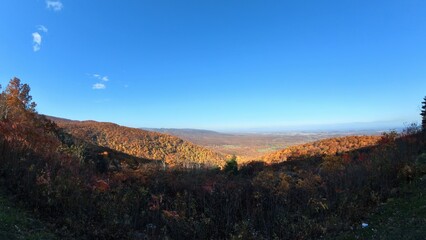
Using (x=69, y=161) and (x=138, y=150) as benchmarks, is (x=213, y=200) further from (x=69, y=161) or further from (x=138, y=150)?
(x=138, y=150)

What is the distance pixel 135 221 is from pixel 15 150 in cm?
575

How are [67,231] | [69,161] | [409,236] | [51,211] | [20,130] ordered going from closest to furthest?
[409,236]
[67,231]
[51,211]
[69,161]
[20,130]

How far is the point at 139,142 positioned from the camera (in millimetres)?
87938

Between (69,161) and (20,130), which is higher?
(20,130)

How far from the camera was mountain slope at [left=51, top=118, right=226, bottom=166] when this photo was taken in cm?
8084

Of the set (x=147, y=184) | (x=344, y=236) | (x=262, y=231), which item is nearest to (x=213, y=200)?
(x=262, y=231)

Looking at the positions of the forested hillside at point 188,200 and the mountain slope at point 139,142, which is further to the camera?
the mountain slope at point 139,142

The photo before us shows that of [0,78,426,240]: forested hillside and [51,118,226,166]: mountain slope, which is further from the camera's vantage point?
[51,118,226,166]: mountain slope

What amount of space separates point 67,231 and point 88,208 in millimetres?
2035

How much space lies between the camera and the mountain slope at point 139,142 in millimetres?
80838

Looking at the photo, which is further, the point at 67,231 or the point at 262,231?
the point at 262,231

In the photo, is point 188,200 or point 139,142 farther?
point 139,142

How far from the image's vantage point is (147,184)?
16172mm

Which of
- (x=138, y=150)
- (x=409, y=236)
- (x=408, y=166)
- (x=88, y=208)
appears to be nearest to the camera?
(x=409, y=236)
